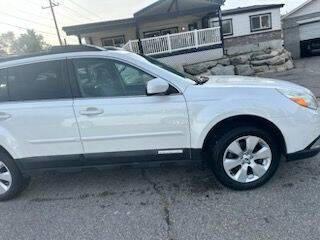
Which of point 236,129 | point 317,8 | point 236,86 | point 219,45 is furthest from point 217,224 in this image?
point 317,8

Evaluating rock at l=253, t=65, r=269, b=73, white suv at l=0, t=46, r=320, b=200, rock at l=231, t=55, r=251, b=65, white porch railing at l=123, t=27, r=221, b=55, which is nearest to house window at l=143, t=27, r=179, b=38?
white porch railing at l=123, t=27, r=221, b=55

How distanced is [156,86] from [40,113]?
144 cm

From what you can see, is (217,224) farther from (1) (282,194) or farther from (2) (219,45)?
(2) (219,45)

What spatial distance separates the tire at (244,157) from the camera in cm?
368

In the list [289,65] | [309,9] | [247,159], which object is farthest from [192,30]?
[247,159]

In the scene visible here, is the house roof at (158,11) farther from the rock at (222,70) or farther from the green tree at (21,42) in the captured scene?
the green tree at (21,42)

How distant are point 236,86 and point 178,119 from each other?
0.77 meters

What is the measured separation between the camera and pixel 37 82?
12.9ft

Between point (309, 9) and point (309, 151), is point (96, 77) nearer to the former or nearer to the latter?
point (309, 151)

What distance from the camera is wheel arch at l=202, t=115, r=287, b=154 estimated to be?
12.0 ft

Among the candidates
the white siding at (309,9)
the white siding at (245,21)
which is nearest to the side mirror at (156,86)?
→ the white siding at (245,21)

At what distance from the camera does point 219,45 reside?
1762cm

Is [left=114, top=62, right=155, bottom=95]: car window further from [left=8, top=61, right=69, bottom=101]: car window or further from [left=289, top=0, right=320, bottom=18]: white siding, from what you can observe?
[left=289, top=0, right=320, bottom=18]: white siding

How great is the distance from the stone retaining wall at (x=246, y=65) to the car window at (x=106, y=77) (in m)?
12.8
